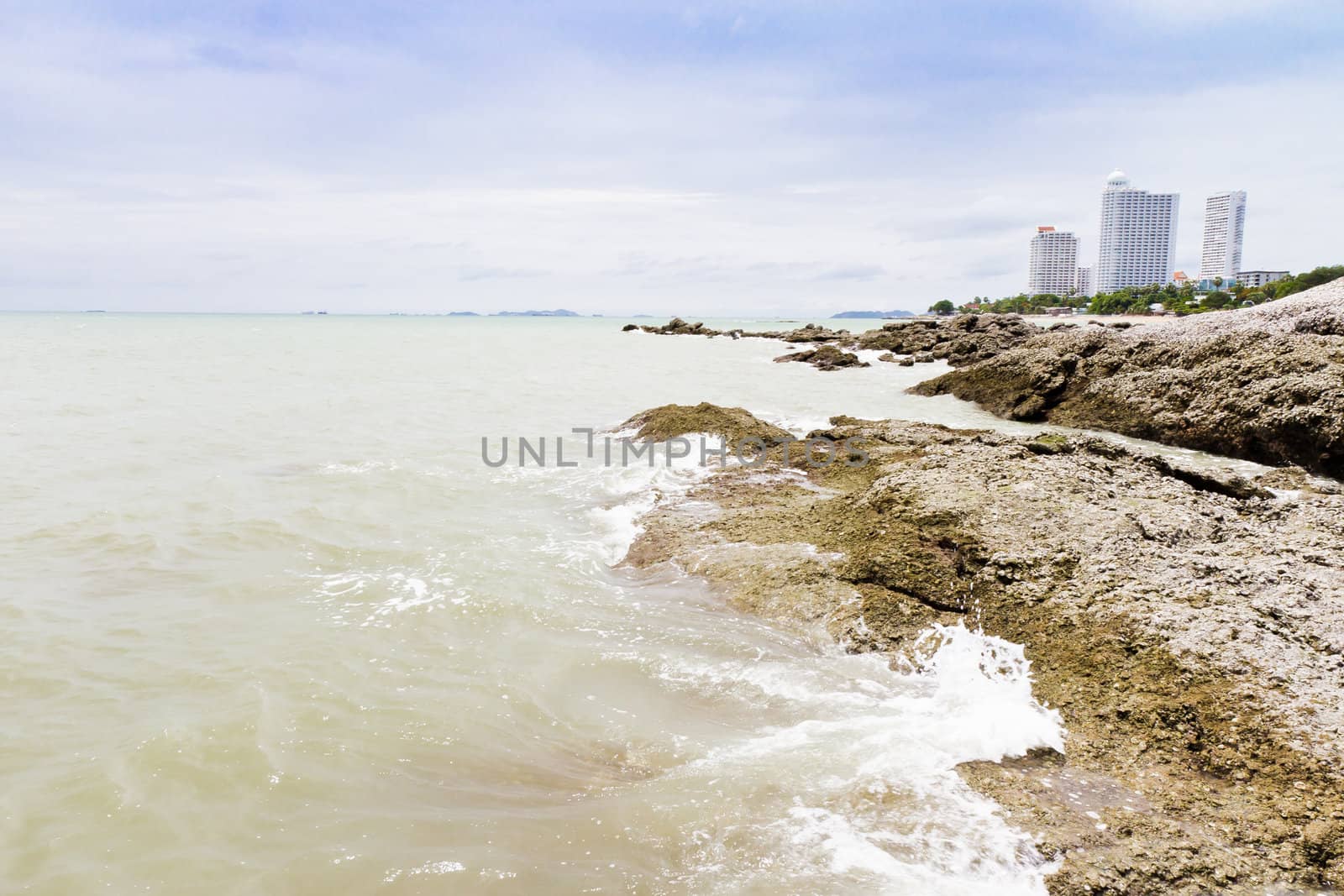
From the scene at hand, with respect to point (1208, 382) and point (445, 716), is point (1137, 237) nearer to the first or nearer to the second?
point (1208, 382)

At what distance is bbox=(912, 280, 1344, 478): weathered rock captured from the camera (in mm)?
10211

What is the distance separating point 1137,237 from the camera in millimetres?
178750

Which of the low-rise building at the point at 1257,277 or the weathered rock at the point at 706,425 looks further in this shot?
the low-rise building at the point at 1257,277

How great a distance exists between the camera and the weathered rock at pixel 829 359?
1197 inches

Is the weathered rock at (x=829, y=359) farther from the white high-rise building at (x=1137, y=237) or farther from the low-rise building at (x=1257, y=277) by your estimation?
the white high-rise building at (x=1137, y=237)

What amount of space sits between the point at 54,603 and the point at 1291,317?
18.8 m

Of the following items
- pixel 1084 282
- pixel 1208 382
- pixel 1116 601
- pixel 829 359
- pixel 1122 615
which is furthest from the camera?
pixel 1084 282

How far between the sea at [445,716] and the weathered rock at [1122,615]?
0.24 m

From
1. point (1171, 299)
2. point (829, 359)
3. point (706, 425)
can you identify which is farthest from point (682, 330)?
point (1171, 299)

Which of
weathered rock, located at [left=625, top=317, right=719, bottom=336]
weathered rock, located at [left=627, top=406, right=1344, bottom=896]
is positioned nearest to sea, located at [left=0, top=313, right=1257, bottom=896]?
weathered rock, located at [left=627, top=406, right=1344, bottom=896]

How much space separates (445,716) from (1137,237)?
21617 cm

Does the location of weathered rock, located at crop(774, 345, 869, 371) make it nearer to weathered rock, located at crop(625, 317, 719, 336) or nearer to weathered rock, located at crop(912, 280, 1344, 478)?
weathered rock, located at crop(912, 280, 1344, 478)

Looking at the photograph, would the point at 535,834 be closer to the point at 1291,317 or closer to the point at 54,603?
the point at 54,603

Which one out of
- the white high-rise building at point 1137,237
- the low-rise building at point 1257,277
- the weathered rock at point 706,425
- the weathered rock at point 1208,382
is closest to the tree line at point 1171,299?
the low-rise building at point 1257,277
